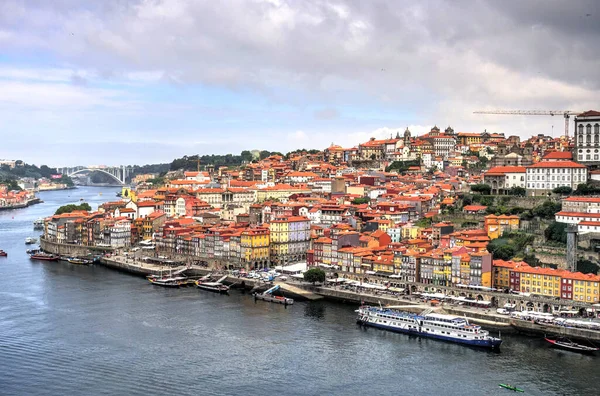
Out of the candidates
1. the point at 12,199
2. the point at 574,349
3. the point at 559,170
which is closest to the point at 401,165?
the point at 559,170

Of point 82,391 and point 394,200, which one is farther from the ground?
point 394,200

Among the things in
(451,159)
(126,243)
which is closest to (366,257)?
(126,243)

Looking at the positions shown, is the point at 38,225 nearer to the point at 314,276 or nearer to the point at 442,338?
the point at 314,276

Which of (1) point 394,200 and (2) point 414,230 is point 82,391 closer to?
(2) point 414,230

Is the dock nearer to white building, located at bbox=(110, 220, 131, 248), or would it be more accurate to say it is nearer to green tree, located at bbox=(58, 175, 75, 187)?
white building, located at bbox=(110, 220, 131, 248)

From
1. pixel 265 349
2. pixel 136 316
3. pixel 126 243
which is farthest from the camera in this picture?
pixel 126 243

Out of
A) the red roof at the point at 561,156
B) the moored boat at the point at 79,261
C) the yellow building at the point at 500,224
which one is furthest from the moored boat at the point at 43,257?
the red roof at the point at 561,156
